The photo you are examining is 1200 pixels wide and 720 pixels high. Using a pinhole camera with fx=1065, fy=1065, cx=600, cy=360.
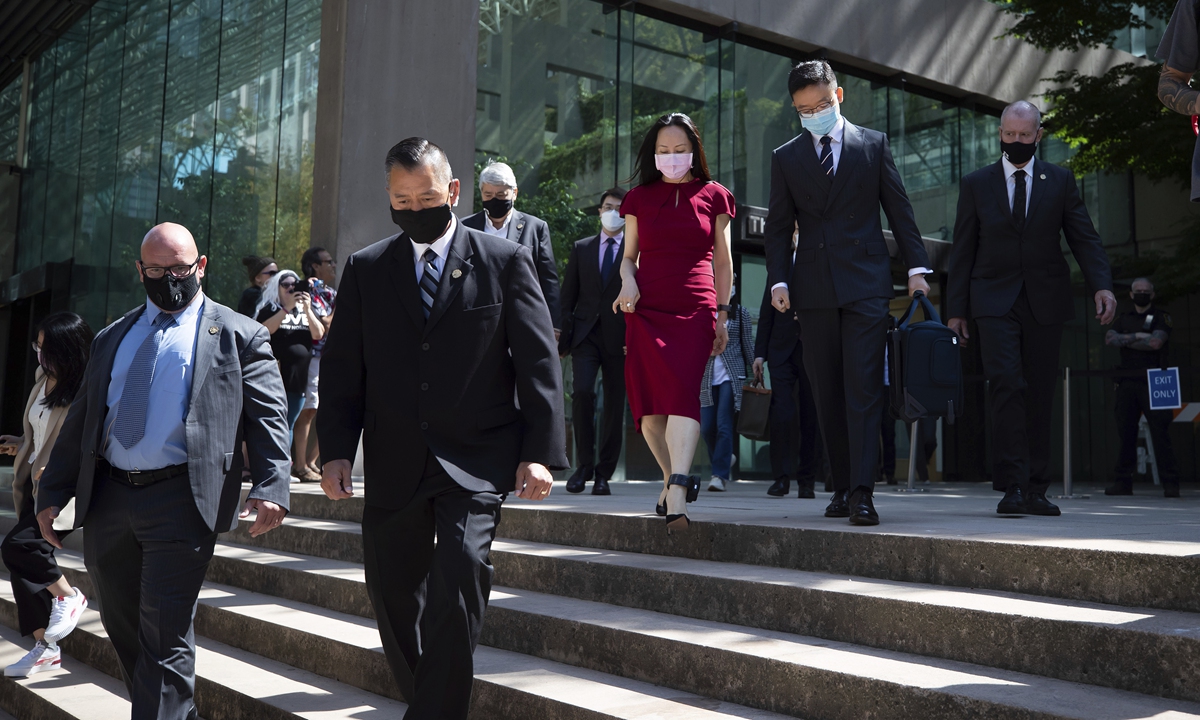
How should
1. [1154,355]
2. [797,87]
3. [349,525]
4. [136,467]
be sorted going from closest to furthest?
[136,467]
[797,87]
[349,525]
[1154,355]

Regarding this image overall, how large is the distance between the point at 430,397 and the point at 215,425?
3.67 feet

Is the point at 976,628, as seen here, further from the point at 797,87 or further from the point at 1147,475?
the point at 1147,475

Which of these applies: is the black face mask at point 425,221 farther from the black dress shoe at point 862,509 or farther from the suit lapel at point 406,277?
the black dress shoe at point 862,509

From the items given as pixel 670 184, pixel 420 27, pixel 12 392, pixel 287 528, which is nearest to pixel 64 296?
pixel 12 392

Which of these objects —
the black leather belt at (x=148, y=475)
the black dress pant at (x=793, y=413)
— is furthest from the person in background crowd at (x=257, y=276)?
the black leather belt at (x=148, y=475)

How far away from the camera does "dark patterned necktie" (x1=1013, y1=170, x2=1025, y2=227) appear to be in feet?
18.7

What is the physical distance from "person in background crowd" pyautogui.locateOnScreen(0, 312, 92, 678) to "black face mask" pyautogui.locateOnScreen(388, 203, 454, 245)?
3.06 m

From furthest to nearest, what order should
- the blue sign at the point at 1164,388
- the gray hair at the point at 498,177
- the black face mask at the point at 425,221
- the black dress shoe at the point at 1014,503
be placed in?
→ the blue sign at the point at 1164,388
the gray hair at the point at 498,177
the black dress shoe at the point at 1014,503
the black face mask at the point at 425,221

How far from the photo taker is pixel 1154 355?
35.0 ft

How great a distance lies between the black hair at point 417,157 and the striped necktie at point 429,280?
268 mm

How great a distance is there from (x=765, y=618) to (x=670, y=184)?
7.40 ft

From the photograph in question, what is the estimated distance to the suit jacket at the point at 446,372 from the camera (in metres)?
3.40

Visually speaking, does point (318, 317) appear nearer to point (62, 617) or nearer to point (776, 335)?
point (62, 617)

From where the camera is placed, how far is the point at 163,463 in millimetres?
3928
